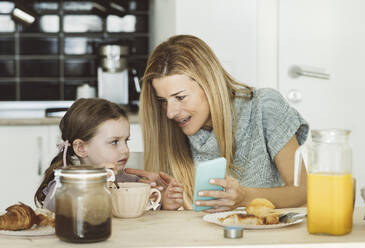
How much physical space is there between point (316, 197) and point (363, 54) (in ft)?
6.92

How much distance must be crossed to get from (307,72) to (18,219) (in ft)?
6.89

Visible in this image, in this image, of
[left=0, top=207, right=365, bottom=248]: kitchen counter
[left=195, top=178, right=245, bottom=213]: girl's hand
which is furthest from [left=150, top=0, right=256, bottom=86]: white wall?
[left=0, top=207, right=365, bottom=248]: kitchen counter

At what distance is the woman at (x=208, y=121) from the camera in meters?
1.83

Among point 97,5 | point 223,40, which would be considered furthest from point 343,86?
point 97,5

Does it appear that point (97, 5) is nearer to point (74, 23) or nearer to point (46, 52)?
point (74, 23)

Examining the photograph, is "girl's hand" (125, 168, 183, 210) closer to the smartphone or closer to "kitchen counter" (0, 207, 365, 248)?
the smartphone

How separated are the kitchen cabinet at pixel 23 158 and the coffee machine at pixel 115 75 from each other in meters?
0.58

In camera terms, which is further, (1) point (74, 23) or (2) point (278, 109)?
(1) point (74, 23)

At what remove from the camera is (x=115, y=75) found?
3475 mm

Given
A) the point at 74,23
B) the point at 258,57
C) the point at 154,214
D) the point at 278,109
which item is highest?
the point at 74,23

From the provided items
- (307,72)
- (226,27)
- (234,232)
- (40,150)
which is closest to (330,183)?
(234,232)

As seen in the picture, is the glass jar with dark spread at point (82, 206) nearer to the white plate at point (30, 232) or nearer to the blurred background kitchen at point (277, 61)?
the white plate at point (30, 232)

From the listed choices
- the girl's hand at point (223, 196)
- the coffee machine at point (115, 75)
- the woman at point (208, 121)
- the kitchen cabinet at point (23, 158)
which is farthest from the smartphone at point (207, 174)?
the coffee machine at point (115, 75)

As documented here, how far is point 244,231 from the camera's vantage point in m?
1.05
